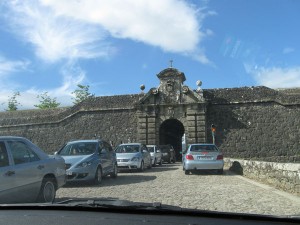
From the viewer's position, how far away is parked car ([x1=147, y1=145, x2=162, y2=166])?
77.5 ft

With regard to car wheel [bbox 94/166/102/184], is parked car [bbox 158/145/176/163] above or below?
above

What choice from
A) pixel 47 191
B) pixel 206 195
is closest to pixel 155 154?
pixel 206 195

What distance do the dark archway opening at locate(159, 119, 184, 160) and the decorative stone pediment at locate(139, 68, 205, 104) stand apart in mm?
2421

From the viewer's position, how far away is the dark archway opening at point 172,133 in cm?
3277

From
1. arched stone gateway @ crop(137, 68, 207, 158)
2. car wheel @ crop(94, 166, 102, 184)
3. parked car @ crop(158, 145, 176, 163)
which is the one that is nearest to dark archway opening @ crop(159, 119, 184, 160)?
arched stone gateway @ crop(137, 68, 207, 158)

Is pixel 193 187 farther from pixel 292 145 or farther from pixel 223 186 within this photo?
pixel 292 145

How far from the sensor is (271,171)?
12.5 meters

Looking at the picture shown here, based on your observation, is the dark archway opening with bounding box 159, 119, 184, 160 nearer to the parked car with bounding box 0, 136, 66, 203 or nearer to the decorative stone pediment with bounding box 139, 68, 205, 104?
the decorative stone pediment with bounding box 139, 68, 205, 104

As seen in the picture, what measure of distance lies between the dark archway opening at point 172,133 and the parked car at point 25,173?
77.9 ft

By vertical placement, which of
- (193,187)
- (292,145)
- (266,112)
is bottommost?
(193,187)

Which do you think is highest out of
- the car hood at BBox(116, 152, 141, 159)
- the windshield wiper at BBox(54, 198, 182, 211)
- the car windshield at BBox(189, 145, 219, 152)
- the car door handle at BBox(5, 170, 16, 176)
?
the car windshield at BBox(189, 145, 219, 152)

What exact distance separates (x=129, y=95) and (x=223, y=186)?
829 inches

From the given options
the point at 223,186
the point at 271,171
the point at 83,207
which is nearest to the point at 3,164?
the point at 83,207

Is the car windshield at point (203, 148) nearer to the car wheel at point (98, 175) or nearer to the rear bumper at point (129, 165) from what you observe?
the rear bumper at point (129, 165)
